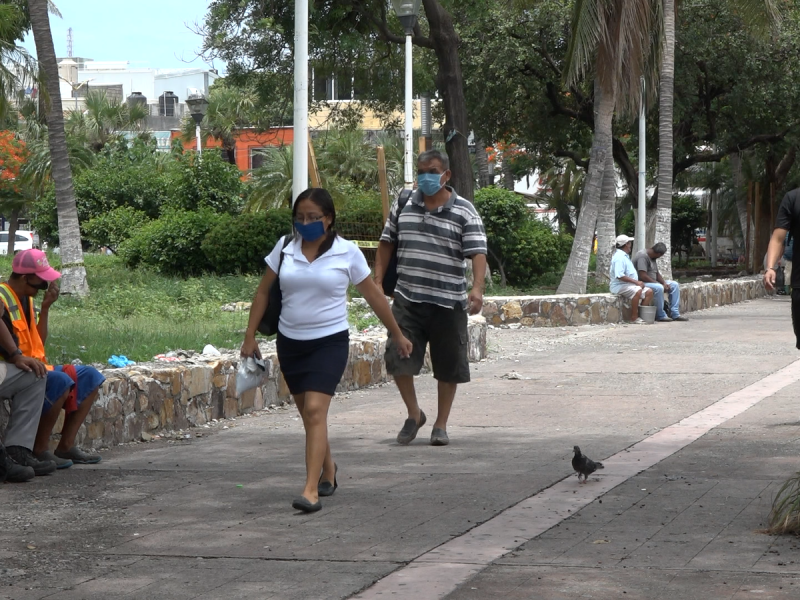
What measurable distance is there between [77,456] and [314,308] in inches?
86.2

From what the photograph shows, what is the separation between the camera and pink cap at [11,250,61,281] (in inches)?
279

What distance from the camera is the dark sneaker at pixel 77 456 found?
24.6ft

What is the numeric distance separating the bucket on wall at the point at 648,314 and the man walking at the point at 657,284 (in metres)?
0.18

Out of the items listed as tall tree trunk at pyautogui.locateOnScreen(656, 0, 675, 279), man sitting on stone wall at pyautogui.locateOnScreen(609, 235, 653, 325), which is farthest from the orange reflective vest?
tall tree trunk at pyautogui.locateOnScreen(656, 0, 675, 279)

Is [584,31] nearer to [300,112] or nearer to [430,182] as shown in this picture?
[300,112]

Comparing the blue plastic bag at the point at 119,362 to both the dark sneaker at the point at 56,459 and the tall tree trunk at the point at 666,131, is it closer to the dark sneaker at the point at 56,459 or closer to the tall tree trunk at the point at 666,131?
the dark sneaker at the point at 56,459

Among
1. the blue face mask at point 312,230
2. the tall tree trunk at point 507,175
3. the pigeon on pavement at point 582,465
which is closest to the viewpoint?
the blue face mask at point 312,230

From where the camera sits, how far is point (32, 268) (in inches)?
280

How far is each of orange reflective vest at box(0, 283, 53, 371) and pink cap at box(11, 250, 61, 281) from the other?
0.15 m

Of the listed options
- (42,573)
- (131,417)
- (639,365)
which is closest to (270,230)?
(639,365)

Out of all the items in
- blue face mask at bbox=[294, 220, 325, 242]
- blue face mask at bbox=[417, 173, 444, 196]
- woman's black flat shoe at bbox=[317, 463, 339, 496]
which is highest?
blue face mask at bbox=[417, 173, 444, 196]

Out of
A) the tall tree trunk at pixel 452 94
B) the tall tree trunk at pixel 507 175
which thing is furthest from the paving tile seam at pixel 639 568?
the tall tree trunk at pixel 507 175

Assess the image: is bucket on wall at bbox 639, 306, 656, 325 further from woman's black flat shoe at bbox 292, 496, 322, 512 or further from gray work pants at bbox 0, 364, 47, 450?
woman's black flat shoe at bbox 292, 496, 322, 512

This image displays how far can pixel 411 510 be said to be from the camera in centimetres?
616
